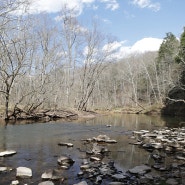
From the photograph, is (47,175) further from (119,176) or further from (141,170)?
(141,170)

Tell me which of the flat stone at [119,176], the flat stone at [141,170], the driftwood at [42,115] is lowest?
the flat stone at [119,176]

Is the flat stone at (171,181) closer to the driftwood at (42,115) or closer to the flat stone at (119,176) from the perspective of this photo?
the flat stone at (119,176)

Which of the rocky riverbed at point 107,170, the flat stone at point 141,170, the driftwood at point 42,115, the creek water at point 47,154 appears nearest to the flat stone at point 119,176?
the rocky riverbed at point 107,170

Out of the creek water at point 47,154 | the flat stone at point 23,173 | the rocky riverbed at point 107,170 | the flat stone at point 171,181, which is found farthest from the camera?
the creek water at point 47,154

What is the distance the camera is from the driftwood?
77.0 ft

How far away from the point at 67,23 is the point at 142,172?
31.1 m

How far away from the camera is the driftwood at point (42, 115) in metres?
23.5

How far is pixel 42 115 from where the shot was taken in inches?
1007

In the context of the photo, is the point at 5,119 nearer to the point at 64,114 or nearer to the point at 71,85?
the point at 64,114

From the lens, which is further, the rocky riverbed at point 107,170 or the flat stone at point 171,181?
the rocky riverbed at point 107,170

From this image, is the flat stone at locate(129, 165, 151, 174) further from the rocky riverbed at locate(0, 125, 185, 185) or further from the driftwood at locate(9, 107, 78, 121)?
the driftwood at locate(9, 107, 78, 121)

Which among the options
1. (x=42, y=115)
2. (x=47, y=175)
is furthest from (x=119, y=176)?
(x=42, y=115)

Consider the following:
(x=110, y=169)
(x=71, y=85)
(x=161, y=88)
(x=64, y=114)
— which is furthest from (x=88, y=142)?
(x=161, y=88)

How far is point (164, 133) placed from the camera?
1647cm
